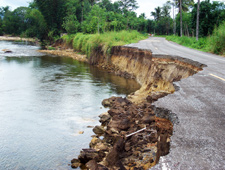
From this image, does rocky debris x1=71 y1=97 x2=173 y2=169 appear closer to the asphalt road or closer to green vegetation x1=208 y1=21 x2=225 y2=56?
the asphalt road

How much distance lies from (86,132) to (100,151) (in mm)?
2184

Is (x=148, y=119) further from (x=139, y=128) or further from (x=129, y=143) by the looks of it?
(x=129, y=143)

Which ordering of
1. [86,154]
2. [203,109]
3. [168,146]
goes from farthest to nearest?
[86,154] → [203,109] → [168,146]

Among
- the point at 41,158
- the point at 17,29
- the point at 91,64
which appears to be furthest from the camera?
the point at 17,29

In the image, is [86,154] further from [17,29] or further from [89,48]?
[17,29]

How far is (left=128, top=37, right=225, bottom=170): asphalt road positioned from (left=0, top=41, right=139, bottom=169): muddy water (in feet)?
11.1

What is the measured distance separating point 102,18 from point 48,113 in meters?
28.9

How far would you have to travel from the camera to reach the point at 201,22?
32.3 meters

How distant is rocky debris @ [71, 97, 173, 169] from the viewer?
14.9ft

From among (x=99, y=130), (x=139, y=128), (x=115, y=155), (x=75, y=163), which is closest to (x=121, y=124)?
(x=139, y=128)

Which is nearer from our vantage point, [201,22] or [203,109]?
[203,109]

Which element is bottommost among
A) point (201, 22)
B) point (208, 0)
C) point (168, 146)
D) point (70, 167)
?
point (70, 167)

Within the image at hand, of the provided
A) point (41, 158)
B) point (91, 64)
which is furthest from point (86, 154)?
point (91, 64)

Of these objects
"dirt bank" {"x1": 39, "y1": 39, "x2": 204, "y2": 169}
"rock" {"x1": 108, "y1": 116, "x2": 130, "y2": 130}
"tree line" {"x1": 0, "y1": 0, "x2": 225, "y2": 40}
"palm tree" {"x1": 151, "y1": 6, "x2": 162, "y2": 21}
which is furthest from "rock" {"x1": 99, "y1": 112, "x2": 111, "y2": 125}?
"palm tree" {"x1": 151, "y1": 6, "x2": 162, "y2": 21}
